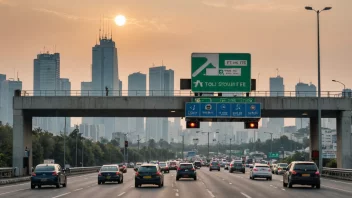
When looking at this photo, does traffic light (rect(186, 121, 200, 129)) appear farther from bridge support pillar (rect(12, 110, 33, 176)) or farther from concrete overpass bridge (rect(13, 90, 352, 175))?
bridge support pillar (rect(12, 110, 33, 176))

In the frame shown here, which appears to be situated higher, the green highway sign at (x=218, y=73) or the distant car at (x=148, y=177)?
the green highway sign at (x=218, y=73)

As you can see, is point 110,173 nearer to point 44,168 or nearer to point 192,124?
point 44,168

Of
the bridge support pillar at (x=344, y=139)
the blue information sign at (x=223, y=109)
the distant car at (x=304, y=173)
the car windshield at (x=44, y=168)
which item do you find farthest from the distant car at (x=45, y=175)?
the bridge support pillar at (x=344, y=139)

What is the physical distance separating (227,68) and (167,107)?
9.38 metres

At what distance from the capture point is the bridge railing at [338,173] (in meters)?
64.2

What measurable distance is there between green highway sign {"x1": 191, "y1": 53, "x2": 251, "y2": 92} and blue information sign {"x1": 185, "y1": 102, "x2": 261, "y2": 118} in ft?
7.47

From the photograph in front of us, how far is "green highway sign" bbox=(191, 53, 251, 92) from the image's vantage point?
6369 centimetres

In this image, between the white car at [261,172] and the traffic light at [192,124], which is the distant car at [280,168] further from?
the traffic light at [192,124]

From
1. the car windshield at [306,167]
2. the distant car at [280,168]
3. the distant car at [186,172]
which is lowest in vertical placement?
the distant car at [280,168]

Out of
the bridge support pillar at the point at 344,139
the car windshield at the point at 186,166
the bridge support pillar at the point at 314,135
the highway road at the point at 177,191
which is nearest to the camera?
the highway road at the point at 177,191

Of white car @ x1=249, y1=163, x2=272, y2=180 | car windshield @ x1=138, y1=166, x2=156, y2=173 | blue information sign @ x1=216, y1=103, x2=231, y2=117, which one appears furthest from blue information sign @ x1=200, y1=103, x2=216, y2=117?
car windshield @ x1=138, y1=166, x2=156, y2=173

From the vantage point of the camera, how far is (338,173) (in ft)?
226

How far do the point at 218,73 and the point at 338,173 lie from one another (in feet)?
52.1

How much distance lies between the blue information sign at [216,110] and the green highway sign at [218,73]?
7.47 ft
